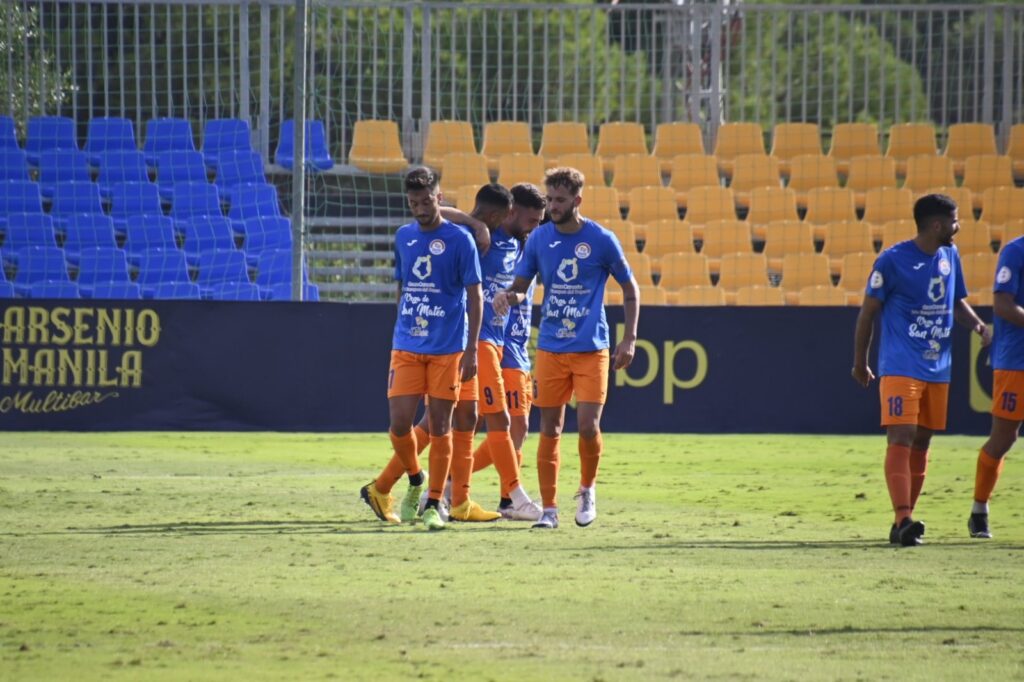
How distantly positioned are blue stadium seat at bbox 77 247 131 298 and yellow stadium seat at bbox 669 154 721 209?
7124 mm

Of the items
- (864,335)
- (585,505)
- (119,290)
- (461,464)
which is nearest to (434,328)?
(461,464)

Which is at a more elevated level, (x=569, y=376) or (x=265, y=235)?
(x=265, y=235)

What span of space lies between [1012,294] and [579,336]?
2426mm

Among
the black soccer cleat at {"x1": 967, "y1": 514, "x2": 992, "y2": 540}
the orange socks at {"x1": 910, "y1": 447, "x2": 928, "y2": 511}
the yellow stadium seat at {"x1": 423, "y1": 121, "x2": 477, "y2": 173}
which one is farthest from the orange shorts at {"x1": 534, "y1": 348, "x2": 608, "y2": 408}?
the yellow stadium seat at {"x1": 423, "y1": 121, "x2": 477, "y2": 173}

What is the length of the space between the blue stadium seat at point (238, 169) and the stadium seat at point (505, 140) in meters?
3.03

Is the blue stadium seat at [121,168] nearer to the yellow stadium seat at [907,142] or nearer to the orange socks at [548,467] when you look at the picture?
the yellow stadium seat at [907,142]

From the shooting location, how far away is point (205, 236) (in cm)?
2075

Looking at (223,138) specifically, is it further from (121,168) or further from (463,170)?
(463,170)

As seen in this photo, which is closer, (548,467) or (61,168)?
(548,467)

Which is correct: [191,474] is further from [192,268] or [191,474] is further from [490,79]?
[490,79]

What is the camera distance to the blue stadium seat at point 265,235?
20609mm

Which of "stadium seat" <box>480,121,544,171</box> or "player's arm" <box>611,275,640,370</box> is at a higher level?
"stadium seat" <box>480,121,544,171</box>

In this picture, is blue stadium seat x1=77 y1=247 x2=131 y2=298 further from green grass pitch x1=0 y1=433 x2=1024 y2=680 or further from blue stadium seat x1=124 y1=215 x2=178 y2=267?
green grass pitch x1=0 y1=433 x2=1024 y2=680

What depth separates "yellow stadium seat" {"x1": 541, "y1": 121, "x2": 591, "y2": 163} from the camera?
902 inches
